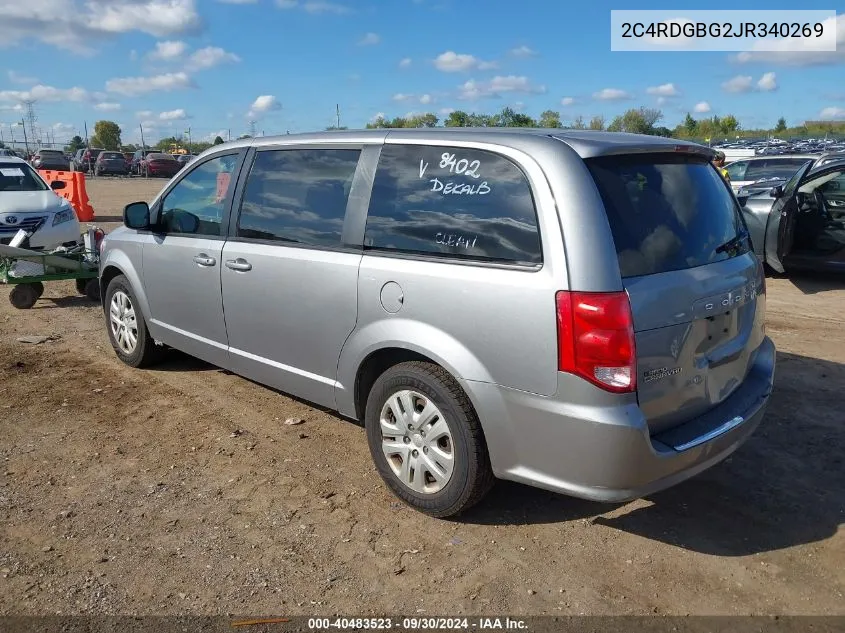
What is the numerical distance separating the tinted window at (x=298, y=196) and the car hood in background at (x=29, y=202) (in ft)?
21.7

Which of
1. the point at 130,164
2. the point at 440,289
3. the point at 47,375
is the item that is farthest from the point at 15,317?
the point at 130,164

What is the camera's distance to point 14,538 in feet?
11.3

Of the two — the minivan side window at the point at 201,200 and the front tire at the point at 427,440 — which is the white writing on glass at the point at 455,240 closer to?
the front tire at the point at 427,440

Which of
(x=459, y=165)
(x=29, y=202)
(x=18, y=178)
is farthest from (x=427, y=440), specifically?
(x=18, y=178)

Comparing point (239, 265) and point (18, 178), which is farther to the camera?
point (18, 178)

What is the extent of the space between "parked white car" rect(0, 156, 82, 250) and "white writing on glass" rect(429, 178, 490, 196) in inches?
298

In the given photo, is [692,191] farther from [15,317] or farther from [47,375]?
[15,317]

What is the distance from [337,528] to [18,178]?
9.63 metres

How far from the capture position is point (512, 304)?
10.1 feet

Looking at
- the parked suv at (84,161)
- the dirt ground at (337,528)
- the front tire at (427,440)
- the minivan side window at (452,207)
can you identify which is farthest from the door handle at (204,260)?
the parked suv at (84,161)

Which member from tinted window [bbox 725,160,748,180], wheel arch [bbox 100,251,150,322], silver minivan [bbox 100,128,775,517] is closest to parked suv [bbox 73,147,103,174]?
tinted window [bbox 725,160,748,180]

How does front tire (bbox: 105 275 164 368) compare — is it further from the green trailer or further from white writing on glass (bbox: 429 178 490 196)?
white writing on glass (bbox: 429 178 490 196)

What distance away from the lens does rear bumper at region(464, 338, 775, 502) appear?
2912mm

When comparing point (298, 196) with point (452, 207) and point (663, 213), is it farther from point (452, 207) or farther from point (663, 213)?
point (663, 213)
